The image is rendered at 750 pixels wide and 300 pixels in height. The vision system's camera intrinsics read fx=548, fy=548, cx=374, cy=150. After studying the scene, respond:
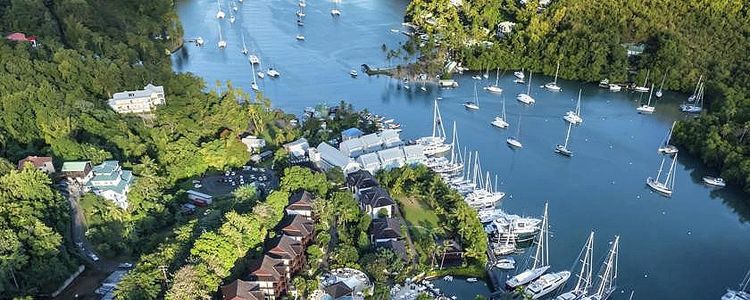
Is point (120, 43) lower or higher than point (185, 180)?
higher

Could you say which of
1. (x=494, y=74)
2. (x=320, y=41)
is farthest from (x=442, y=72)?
(x=320, y=41)

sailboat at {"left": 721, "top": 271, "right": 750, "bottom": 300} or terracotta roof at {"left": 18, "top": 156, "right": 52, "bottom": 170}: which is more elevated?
terracotta roof at {"left": 18, "top": 156, "right": 52, "bottom": 170}

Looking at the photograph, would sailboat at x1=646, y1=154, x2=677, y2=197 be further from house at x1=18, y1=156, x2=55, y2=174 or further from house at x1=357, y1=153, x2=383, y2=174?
house at x1=18, y1=156, x2=55, y2=174

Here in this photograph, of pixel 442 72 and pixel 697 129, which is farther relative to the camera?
pixel 442 72

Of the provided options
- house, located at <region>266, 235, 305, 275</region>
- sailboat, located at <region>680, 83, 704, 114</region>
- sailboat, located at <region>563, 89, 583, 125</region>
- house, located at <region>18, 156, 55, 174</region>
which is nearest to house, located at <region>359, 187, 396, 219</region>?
house, located at <region>266, 235, 305, 275</region>

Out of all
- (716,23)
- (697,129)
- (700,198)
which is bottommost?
(700,198)

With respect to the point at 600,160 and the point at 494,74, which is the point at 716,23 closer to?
the point at 494,74

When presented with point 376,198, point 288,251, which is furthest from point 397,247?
point 288,251
